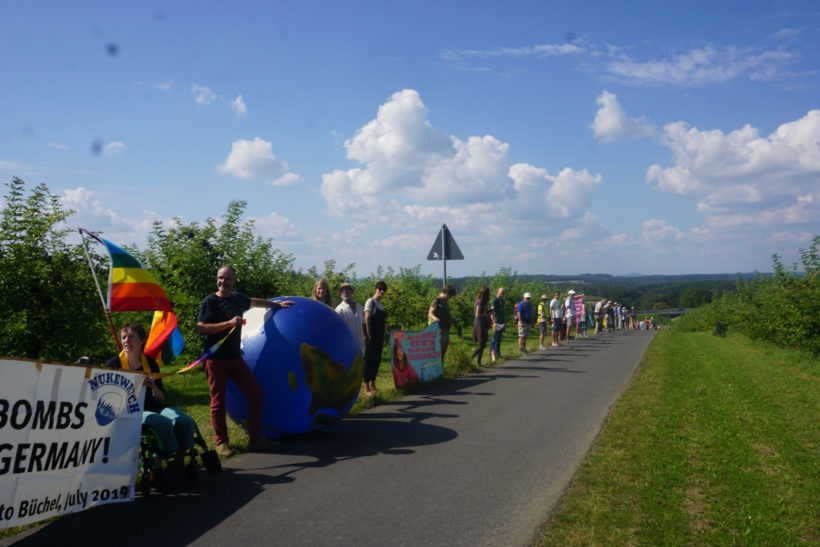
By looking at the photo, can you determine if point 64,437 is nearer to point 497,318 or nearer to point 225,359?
point 225,359

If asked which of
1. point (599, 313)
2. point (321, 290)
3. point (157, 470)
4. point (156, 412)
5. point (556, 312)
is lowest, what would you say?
point (157, 470)

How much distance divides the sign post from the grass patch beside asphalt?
583cm

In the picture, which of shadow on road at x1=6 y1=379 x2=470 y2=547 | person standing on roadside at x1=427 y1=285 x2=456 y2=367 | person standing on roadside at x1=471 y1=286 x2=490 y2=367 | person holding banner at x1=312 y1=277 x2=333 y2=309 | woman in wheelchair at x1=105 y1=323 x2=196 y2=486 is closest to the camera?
shadow on road at x1=6 y1=379 x2=470 y2=547

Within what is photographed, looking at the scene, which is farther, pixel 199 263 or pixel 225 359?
pixel 199 263

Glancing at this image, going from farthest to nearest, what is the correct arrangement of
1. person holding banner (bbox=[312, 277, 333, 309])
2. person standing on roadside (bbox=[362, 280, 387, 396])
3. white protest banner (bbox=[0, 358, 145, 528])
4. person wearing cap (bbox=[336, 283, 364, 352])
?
person standing on roadside (bbox=[362, 280, 387, 396])
person wearing cap (bbox=[336, 283, 364, 352])
person holding banner (bbox=[312, 277, 333, 309])
white protest banner (bbox=[0, 358, 145, 528])

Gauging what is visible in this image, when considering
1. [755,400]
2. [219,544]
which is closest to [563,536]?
[219,544]

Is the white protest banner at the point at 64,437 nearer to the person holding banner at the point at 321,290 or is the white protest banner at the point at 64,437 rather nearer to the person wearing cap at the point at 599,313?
the person holding banner at the point at 321,290

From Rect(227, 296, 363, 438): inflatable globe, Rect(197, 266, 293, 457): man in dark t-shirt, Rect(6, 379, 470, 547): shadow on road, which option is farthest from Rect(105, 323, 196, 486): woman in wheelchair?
Rect(227, 296, 363, 438): inflatable globe

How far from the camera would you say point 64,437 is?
475cm

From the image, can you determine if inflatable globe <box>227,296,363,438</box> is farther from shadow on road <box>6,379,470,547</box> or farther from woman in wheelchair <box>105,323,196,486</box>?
woman in wheelchair <box>105,323,196,486</box>

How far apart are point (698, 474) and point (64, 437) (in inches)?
218

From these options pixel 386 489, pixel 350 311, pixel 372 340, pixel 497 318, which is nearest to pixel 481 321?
pixel 497 318

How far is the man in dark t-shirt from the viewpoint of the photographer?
22.2ft

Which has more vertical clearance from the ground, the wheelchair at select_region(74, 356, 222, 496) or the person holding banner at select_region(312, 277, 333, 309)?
the person holding banner at select_region(312, 277, 333, 309)
